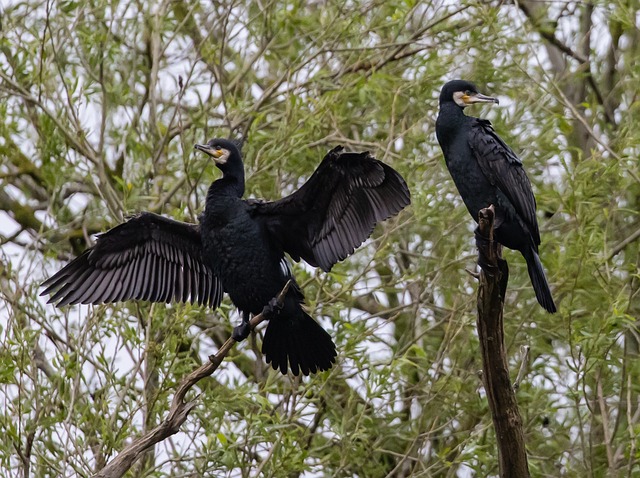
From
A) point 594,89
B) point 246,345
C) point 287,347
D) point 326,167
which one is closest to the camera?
point 326,167

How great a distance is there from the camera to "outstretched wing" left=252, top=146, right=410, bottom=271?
5.44m

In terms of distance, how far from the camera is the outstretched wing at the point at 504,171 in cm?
561

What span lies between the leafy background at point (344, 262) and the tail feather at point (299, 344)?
1.53ft

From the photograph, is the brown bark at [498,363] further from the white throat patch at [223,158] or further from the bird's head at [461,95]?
the white throat patch at [223,158]

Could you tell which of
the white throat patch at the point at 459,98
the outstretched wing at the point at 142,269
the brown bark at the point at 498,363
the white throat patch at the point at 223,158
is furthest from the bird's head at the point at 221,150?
the brown bark at the point at 498,363

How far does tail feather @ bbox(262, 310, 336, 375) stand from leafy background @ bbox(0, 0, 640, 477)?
18.4 inches

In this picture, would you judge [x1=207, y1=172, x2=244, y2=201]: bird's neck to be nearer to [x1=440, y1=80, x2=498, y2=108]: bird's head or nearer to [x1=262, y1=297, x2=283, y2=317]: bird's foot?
[x1=262, y1=297, x2=283, y2=317]: bird's foot

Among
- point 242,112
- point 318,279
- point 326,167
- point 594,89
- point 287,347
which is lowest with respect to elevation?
point 287,347

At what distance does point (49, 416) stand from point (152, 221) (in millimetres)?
1278

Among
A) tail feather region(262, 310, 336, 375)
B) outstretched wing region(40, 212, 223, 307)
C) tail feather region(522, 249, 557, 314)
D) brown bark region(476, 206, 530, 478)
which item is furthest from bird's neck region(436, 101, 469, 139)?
outstretched wing region(40, 212, 223, 307)

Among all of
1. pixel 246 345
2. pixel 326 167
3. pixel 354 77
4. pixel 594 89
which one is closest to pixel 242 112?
pixel 354 77

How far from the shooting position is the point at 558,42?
30.4ft

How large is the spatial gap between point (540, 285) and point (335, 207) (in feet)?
3.36

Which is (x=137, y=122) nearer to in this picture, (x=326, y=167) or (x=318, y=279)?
(x=318, y=279)
